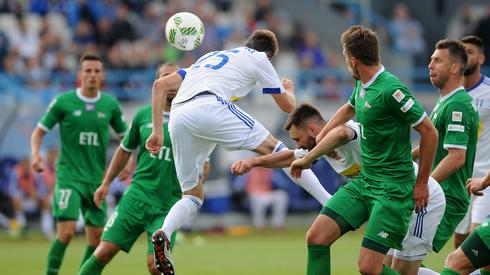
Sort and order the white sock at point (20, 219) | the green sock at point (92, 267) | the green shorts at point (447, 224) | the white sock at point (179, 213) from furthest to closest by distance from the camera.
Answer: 1. the white sock at point (20, 219)
2. the green sock at point (92, 267)
3. the white sock at point (179, 213)
4. the green shorts at point (447, 224)

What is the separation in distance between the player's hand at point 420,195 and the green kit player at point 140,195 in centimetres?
300

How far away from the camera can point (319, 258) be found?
29.0ft

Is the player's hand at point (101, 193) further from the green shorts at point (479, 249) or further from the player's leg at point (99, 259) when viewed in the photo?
the green shorts at point (479, 249)

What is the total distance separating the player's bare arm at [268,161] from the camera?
356 inches

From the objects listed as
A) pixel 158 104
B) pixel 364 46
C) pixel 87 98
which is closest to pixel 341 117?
pixel 364 46

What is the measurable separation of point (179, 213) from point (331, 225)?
176cm

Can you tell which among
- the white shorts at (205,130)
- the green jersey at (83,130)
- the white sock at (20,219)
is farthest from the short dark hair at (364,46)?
the white sock at (20,219)

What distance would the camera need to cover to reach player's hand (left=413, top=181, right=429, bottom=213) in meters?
8.71

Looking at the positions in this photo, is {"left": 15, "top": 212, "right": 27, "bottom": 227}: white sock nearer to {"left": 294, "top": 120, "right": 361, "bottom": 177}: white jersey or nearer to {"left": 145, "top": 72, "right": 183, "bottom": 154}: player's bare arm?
{"left": 145, "top": 72, "right": 183, "bottom": 154}: player's bare arm

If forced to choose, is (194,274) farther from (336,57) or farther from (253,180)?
(336,57)

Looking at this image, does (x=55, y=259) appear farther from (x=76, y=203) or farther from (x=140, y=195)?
(x=140, y=195)

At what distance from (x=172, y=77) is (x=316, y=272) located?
2.56 m

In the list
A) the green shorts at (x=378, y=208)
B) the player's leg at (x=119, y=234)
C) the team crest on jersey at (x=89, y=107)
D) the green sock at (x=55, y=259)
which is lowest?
the green sock at (x=55, y=259)

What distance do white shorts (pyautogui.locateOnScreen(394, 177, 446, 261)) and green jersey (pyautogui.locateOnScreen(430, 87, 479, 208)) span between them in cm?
45
